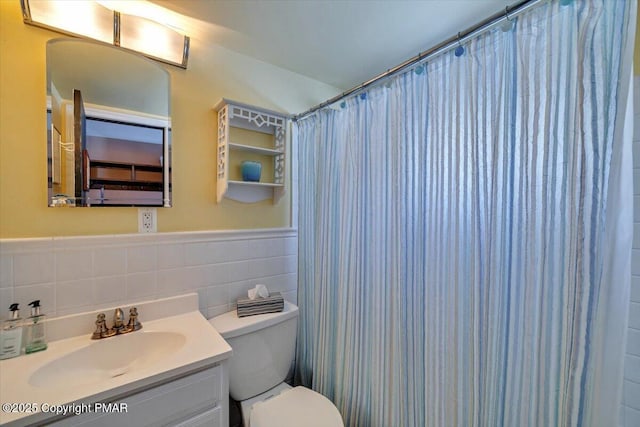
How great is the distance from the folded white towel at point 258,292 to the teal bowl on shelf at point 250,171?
1.97 ft

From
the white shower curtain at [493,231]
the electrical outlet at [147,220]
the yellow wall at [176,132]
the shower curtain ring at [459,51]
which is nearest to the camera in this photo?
the white shower curtain at [493,231]

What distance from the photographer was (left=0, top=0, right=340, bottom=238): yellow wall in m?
0.98

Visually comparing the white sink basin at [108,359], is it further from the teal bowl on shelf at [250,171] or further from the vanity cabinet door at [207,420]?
the teal bowl on shelf at [250,171]

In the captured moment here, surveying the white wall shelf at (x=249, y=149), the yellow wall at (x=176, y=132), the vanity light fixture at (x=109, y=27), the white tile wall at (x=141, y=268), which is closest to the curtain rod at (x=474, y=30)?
the white wall shelf at (x=249, y=149)

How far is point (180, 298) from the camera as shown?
4.20ft

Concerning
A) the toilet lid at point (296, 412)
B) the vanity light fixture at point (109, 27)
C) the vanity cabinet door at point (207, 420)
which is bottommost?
the toilet lid at point (296, 412)

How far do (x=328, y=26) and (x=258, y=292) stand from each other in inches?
55.0

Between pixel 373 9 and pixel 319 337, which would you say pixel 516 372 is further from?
pixel 373 9

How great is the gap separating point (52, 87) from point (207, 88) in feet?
1.99

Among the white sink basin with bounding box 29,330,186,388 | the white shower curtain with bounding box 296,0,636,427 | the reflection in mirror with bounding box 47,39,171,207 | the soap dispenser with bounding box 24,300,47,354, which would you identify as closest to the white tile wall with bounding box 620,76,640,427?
the white shower curtain with bounding box 296,0,636,427

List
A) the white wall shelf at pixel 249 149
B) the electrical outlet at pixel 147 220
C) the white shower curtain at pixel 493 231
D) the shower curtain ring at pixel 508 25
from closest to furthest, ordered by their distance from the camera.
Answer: the white shower curtain at pixel 493 231
the shower curtain ring at pixel 508 25
the electrical outlet at pixel 147 220
the white wall shelf at pixel 249 149

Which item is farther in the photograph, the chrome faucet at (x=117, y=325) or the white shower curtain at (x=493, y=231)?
the chrome faucet at (x=117, y=325)

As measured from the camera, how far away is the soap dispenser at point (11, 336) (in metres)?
0.88

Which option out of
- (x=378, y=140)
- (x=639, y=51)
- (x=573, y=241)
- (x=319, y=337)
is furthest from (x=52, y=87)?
(x=639, y=51)
